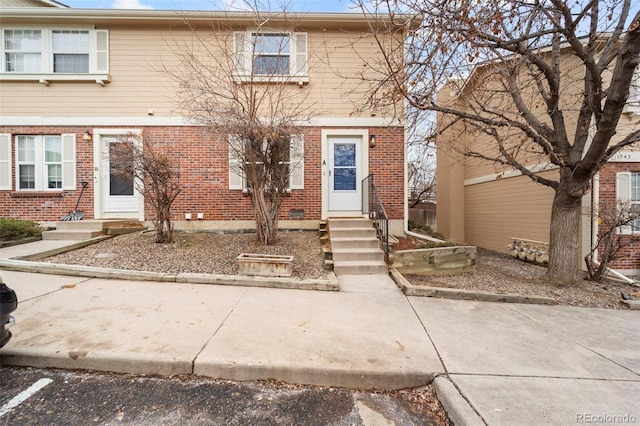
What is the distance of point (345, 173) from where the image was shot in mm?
7773

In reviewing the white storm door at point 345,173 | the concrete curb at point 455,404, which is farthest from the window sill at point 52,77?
the concrete curb at point 455,404

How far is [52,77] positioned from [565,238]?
41.4 ft

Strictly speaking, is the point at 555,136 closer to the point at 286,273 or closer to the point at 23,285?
the point at 286,273

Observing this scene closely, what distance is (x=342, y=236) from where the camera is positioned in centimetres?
600

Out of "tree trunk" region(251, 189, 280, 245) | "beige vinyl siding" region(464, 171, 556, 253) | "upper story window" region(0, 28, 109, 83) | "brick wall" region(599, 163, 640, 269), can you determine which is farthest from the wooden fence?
"upper story window" region(0, 28, 109, 83)

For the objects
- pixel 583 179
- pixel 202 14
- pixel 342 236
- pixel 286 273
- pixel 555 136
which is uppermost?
pixel 202 14

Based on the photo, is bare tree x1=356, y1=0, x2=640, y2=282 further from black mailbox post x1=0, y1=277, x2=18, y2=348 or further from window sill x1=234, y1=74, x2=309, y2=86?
black mailbox post x1=0, y1=277, x2=18, y2=348

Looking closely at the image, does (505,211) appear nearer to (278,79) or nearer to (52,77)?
(278,79)

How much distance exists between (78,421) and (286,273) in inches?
117

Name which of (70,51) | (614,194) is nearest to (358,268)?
(614,194)

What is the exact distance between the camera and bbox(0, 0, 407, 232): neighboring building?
24.4 feet

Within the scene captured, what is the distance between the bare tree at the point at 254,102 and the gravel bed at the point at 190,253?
638mm

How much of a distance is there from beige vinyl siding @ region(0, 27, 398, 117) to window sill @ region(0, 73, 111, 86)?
104 millimetres

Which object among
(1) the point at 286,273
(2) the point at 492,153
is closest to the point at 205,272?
(1) the point at 286,273
